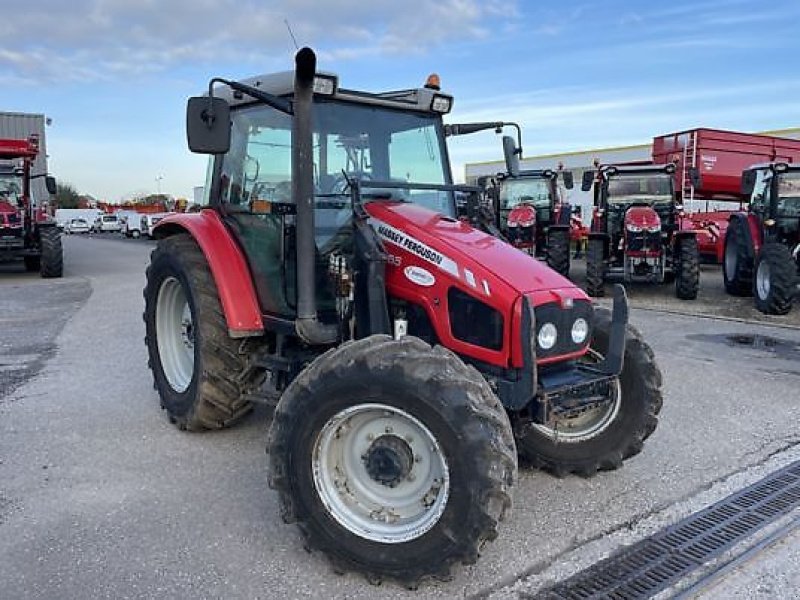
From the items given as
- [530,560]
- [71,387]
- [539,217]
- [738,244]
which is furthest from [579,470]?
[539,217]

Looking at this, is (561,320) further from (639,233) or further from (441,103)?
(639,233)

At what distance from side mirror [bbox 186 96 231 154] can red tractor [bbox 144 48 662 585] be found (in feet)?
0.04

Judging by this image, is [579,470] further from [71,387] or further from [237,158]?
[71,387]

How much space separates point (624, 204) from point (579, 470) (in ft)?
30.7

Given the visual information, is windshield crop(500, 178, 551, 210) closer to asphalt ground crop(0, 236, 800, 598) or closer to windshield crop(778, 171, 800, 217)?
windshield crop(778, 171, 800, 217)

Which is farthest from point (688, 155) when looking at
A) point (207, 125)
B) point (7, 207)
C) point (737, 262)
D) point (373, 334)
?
point (207, 125)

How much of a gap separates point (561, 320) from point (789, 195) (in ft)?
29.4

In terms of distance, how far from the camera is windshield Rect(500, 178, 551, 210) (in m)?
16.1

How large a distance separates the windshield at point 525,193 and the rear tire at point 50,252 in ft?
32.0

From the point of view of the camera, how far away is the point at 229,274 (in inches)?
178

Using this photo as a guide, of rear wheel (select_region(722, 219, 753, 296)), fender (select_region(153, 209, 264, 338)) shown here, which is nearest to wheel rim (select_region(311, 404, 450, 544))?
fender (select_region(153, 209, 264, 338))

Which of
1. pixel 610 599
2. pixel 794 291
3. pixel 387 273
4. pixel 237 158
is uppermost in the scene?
pixel 237 158

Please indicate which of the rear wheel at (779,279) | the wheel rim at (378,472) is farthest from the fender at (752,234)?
the wheel rim at (378,472)

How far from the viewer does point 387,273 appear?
395 cm
